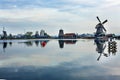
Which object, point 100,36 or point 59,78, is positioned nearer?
point 59,78

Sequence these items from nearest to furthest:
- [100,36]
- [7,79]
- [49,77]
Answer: [7,79]
[49,77]
[100,36]

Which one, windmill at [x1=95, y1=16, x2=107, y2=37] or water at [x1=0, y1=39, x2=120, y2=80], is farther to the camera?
windmill at [x1=95, y1=16, x2=107, y2=37]

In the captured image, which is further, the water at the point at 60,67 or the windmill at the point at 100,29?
the windmill at the point at 100,29

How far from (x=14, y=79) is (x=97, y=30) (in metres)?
159

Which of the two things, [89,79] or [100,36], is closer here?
[89,79]

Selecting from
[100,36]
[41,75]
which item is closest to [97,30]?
[100,36]

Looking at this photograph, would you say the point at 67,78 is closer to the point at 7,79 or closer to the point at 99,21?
the point at 7,79

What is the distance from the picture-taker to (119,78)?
2422 centimetres

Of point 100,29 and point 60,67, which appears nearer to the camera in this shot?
point 60,67

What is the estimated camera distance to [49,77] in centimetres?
2536

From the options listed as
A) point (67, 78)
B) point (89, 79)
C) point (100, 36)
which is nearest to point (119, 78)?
point (89, 79)

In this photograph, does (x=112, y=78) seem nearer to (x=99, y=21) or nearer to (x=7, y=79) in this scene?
(x=7, y=79)

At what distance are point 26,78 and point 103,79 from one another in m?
6.41

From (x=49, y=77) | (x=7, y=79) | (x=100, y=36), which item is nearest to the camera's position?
(x=7, y=79)
